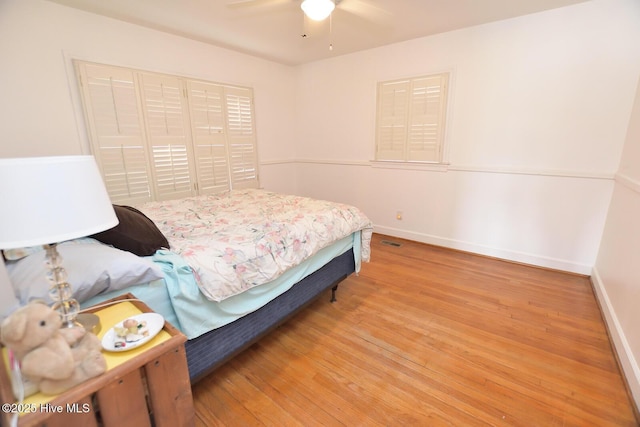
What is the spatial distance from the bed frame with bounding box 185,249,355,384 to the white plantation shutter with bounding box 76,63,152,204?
6.83ft

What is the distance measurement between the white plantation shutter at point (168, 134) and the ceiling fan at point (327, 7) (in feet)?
3.86

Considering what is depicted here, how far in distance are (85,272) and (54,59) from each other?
7.73 feet

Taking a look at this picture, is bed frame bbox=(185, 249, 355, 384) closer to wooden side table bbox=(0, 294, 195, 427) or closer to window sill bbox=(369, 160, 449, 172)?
wooden side table bbox=(0, 294, 195, 427)

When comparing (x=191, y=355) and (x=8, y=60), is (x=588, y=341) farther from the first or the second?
(x=8, y=60)

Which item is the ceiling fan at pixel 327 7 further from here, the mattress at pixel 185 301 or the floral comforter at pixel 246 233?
the mattress at pixel 185 301

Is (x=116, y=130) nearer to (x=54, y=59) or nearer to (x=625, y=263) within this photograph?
(x=54, y=59)

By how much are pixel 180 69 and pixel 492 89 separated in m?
3.32

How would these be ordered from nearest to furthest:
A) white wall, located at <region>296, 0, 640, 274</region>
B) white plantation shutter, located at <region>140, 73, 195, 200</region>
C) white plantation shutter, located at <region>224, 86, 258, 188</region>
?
white wall, located at <region>296, 0, 640, 274</region> < white plantation shutter, located at <region>140, 73, 195, 200</region> < white plantation shutter, located at <region>224, 86, 258, 188</region>

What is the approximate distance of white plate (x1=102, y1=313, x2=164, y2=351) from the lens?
0.92 metres

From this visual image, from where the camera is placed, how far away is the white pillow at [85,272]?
3.47ft

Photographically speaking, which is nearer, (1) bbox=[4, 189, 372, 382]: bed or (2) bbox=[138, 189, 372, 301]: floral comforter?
(1) bbox=[4, 189, 372, 382]: bed

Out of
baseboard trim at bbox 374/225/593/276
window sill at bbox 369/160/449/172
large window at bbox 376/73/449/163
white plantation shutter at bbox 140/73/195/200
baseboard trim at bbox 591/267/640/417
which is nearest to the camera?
baseboard trim at bbox 591/267/640/417

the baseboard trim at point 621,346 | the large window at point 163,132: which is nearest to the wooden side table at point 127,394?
the baseboard trim at point 621,346

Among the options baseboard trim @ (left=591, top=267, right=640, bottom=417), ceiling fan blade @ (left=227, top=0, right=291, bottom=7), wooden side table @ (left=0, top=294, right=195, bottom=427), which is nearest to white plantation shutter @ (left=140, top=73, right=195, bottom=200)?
ceiling fan blade @ (left=227, top=0, right=291, bottom=7)
